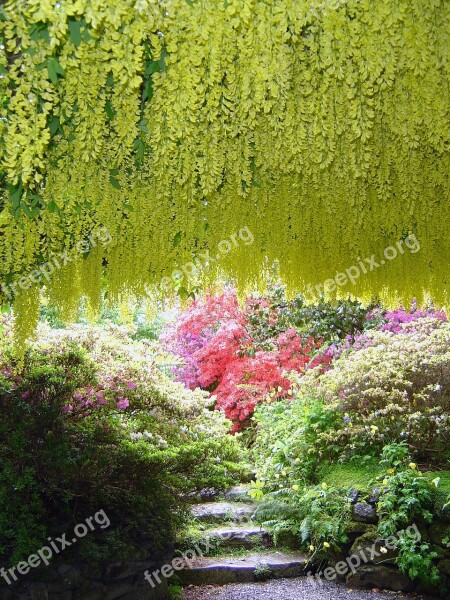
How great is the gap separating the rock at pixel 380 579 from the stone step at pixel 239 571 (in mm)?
462

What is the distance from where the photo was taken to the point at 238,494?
6.03m

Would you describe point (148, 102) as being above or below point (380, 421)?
above

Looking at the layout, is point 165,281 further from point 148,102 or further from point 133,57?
point 133,57

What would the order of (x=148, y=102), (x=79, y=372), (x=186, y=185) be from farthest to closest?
1. (x=79, y=372)
2. (x=186, y=185)
3. (x=148, y=102)

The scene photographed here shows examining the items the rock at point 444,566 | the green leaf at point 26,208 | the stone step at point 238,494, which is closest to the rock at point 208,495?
the stone step at point 238,494

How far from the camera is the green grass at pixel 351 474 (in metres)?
4.79

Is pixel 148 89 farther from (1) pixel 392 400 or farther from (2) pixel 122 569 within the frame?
(1) pixel 392 400

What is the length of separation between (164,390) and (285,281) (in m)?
1.46

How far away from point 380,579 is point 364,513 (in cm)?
47

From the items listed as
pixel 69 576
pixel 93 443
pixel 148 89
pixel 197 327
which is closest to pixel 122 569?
pixel 69 576

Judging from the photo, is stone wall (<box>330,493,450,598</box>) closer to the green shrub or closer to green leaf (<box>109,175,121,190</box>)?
the green shrub

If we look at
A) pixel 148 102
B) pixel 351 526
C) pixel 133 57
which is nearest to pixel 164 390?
pixel 351 526

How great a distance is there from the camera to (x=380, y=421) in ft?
16.6

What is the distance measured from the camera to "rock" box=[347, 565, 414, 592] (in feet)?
14.0
